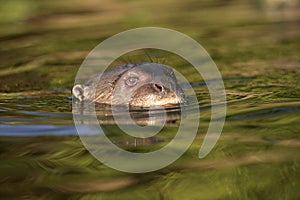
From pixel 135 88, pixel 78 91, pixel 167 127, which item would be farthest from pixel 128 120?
pixel 78 91

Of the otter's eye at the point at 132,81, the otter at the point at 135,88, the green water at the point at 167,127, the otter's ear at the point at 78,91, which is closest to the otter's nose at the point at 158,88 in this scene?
the otter at the point at 135,88

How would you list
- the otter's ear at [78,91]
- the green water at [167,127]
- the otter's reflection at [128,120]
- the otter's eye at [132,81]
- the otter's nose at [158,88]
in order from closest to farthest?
the green water at [167,127] → the otter's reflection at [128,120] → the otter's nose at [158,88] → the otter's eye at [132,81] → the otter's ear at [78,91]

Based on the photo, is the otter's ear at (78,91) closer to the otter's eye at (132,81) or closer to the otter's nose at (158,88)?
the otter's eye at (132,81)

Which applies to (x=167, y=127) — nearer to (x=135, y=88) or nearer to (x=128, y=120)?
(x=128, y=120)

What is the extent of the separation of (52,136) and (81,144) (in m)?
0.34

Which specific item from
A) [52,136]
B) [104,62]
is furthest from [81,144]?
[104,62]

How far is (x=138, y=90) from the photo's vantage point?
602 centimetres

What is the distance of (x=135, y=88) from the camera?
6062 mm

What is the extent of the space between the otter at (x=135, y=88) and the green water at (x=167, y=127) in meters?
0.28

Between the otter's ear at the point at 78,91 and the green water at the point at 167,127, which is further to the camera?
the otter's ear at the point at 78,91

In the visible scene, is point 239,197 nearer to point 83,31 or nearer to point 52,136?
point 52,136

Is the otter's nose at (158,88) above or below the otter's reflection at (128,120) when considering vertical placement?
above

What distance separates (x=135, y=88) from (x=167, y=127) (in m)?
0.87

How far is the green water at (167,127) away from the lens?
4016 millimetres
